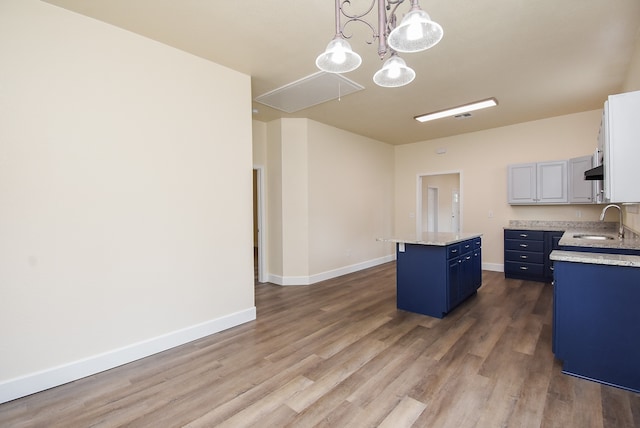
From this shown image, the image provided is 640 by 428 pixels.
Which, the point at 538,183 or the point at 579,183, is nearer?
the point at 579,183

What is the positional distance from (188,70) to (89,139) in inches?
45.1

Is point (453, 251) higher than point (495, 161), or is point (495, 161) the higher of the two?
point (495, 161)

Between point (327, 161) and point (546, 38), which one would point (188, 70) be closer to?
point (327, 161)

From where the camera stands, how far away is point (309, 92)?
389cm

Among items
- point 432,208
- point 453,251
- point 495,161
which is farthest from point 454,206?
point 453,251

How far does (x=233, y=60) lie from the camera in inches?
123

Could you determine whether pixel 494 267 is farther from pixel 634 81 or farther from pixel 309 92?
pixel 309 92

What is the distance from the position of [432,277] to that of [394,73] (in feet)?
8.02

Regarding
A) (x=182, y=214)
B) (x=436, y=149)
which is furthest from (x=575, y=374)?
(x=436, y=149)

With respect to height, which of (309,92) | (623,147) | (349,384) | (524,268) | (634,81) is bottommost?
(349,384)

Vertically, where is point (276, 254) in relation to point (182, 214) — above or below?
below

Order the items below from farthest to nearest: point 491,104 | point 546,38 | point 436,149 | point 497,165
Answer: point 436,149 < point 497,165 < point 491,104 < point 546,38

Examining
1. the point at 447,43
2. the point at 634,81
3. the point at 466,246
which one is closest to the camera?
Answer: the point at 447,43

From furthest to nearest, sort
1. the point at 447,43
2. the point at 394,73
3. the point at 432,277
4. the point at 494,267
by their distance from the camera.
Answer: the point at 494,267 < the point at 432,277 < the point at 447,43 < the point at 394,73
